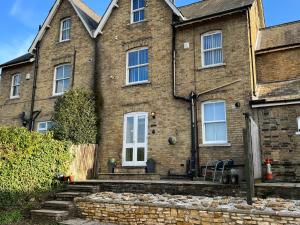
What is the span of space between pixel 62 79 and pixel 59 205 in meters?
9.79

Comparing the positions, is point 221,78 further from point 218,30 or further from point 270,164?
point 270,164

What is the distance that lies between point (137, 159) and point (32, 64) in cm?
1023

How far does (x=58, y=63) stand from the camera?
18.5 meters

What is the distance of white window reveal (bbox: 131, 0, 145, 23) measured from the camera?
16.5 meters

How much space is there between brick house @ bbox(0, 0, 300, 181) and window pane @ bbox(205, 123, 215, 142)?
0.15 feet

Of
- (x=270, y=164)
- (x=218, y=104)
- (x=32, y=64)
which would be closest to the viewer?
(x=270, y=164)

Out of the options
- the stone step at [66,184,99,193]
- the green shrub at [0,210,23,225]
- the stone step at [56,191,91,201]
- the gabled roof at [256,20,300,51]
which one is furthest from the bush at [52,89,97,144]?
the gabled roof at [256,20,300,51]

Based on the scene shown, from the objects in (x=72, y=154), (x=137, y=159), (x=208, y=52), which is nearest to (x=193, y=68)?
(x=208, y=52)

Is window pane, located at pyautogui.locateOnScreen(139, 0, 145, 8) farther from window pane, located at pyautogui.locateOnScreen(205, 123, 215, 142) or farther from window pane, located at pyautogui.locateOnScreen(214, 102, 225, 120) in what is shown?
window pane, located at pyautogui.locateOnScreen(205, 123, 215, 142)

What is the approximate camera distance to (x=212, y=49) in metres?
14.2

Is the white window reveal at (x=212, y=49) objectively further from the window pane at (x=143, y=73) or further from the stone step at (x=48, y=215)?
the stone step at (x=48, y=215)

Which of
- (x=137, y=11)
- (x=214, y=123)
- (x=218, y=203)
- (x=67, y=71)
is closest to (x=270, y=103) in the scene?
(x=214, y=123)

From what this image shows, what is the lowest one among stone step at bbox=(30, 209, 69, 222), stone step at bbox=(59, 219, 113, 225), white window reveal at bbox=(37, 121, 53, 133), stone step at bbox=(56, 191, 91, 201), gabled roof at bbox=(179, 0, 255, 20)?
stone step at bbox=(59, 219, 113, 225)

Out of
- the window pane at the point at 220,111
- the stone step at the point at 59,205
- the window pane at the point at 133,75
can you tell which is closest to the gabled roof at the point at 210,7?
the window pane at the point at 133,75
